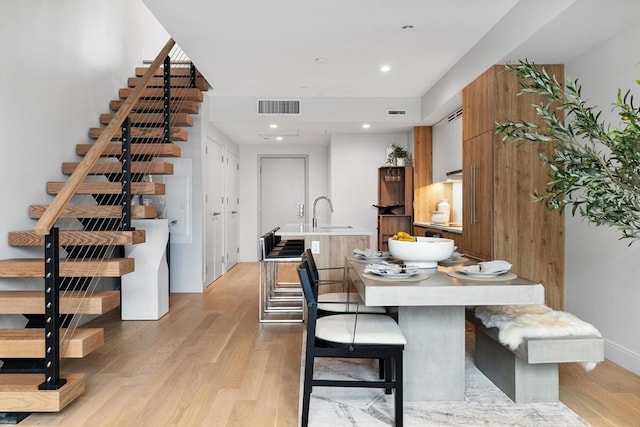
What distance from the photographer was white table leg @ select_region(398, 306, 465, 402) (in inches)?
98.0

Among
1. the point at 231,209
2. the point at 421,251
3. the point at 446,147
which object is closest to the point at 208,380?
the point at 421,251

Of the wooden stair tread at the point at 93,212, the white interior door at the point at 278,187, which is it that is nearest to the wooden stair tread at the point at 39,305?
the wooden stair tread at the point at 93,212

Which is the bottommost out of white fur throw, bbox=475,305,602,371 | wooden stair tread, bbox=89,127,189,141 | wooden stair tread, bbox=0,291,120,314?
white fur throw, bbox=475,305,602,371

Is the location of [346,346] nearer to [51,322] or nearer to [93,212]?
[51,322]

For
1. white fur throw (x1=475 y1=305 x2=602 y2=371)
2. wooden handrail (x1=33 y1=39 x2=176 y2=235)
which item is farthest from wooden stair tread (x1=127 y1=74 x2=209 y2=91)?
white fur throw (x1=475 y1=305 x2=602 y2=371)

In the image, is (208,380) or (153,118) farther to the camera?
(153,118)

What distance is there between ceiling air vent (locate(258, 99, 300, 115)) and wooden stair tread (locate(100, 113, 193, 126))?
1505mm

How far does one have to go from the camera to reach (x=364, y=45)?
421 centimetres

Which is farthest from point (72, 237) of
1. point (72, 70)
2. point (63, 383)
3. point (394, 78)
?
point (394, 78)

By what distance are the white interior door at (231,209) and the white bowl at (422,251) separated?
5410 millimetres

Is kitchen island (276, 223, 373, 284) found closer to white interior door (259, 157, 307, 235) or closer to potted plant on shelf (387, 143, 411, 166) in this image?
potted plant on shelf (387, 143, 411, 166)

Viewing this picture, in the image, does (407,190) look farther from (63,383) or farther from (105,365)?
(63,383)

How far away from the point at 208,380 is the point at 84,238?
4.32ft

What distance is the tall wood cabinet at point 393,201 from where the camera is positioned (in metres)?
6.90
